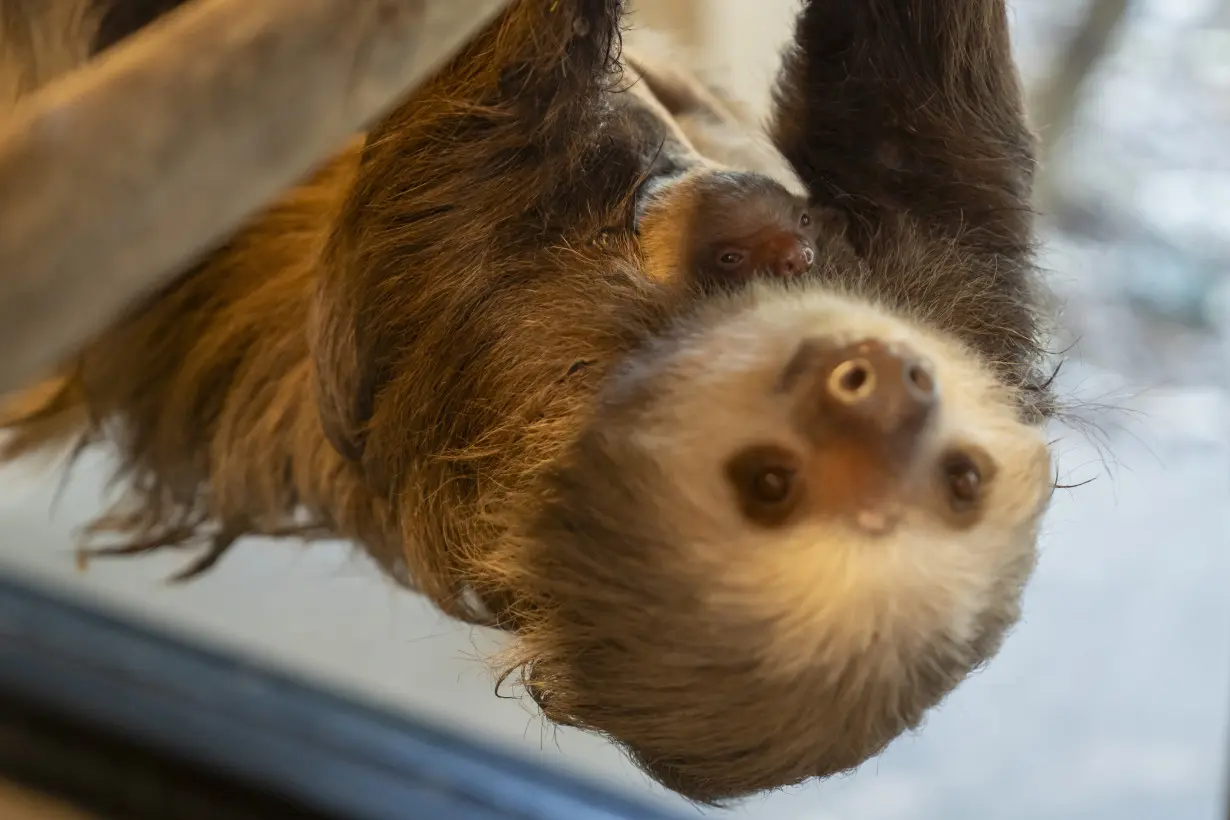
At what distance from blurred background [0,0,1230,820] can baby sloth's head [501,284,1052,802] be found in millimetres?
438

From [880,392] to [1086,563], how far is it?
88cm

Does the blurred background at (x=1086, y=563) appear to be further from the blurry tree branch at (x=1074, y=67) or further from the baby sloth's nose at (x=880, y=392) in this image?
the baby sloth's nose at (x=880, y=392)

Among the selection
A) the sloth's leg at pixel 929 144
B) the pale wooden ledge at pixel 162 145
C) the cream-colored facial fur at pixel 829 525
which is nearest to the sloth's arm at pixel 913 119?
the sloth's leg at pixel 929 144

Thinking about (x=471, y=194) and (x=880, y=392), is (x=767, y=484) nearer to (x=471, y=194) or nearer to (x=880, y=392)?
(x=880, y=392)

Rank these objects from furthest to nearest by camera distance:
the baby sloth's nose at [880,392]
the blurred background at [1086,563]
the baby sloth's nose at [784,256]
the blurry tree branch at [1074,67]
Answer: the blurry tree branch at [1074,67]
the blurred background at [1086,563]
the baby sloth's nose at [784,256]
the baby sloth's nose at [880,392]

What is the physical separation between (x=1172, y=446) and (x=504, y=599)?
1017mm

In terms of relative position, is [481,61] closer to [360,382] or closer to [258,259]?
[360,382]

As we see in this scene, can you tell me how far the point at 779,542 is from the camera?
614 millimetres

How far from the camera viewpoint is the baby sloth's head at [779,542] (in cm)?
60

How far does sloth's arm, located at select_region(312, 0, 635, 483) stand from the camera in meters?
0.69

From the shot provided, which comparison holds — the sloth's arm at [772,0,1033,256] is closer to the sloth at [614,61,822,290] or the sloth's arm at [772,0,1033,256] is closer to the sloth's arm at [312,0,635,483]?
the sloth at [614,61,822,290]

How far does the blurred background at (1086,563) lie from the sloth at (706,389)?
0.30 meters

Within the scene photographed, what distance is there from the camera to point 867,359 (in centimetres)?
61

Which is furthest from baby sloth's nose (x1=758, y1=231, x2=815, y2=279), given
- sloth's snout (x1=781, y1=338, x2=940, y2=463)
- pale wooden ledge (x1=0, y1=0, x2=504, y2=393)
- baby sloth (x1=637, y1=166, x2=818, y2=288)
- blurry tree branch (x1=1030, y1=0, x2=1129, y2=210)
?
blurry tree branch (x1=1030, y1=0, x2=1129, y2=210)
